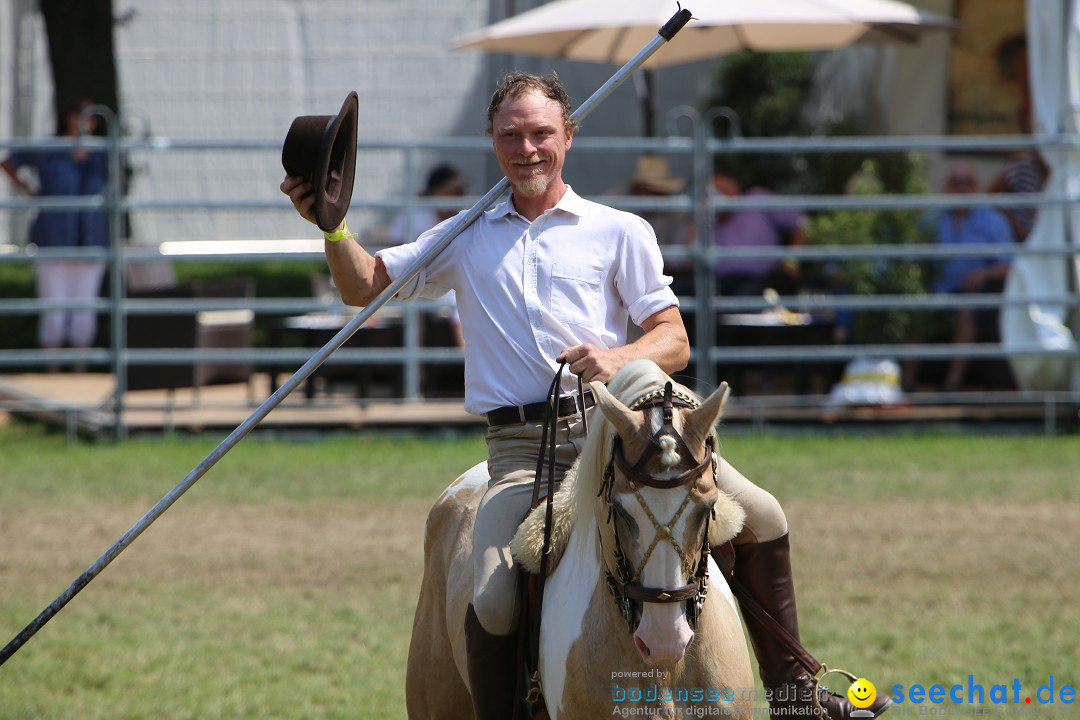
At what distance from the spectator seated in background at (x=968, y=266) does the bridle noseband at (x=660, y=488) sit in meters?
8.90

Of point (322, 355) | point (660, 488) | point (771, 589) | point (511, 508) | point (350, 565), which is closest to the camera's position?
point (660, 488)

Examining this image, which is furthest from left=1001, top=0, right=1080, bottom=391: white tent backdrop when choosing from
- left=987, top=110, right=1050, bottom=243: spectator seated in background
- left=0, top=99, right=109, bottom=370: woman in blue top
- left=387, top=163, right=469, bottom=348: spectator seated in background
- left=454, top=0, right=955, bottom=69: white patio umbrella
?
left=0, top=99, right=109, bottom=370: woman in blue top

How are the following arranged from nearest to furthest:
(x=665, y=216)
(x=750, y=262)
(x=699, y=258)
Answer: (x=699, y=258) → (x=750, y=262) → (x=665, y=216)

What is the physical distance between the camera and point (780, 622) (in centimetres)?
381

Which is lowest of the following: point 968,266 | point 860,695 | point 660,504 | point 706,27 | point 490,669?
point 860,695

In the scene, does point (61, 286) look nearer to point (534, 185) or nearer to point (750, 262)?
point (750, 262)

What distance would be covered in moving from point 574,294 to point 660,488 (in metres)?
0.83

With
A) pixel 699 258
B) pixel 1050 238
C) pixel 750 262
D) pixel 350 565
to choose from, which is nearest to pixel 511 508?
pixel 350 565

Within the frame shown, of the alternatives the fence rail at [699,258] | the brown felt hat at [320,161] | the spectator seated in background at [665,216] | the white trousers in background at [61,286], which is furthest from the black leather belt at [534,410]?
the white trousers in background at [61,286]

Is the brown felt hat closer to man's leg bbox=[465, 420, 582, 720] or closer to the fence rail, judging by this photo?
man's leg bbox=[465, 420, 582, 720]

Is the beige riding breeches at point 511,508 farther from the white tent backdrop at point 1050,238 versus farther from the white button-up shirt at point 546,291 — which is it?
the white tent backdrop at point 1050,238

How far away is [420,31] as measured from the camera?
702 inches

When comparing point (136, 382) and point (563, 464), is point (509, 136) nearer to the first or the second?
point (563, 464)

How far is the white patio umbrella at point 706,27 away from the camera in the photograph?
11.2m
